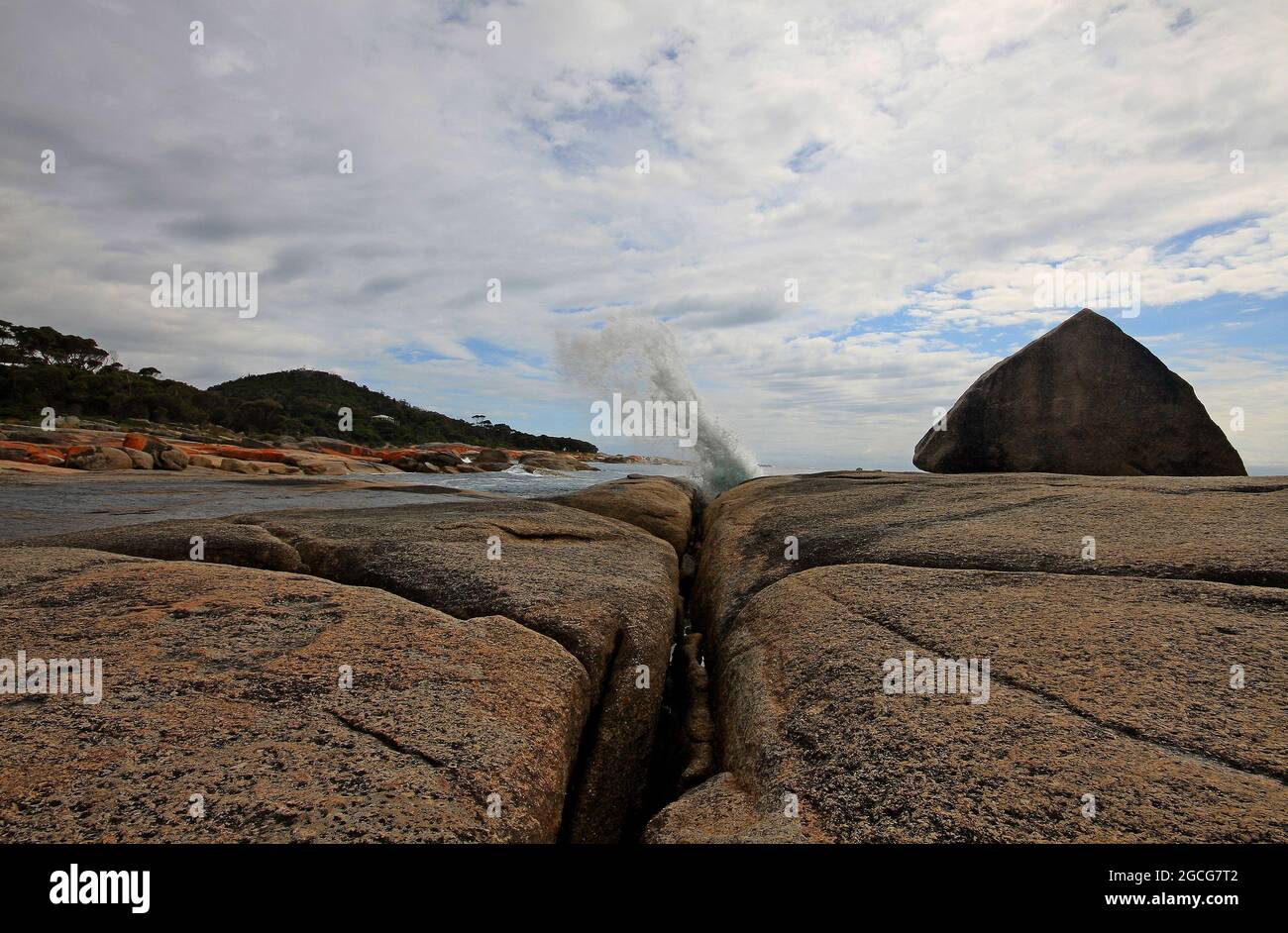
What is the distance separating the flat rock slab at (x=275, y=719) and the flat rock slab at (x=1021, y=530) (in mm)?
2566

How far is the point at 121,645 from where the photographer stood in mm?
3652

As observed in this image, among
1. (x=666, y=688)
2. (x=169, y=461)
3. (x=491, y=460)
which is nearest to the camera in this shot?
(x=666, y=688)

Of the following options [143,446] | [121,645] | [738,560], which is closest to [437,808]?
[121,645]

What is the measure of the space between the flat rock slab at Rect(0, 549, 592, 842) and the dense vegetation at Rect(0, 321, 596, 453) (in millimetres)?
48904

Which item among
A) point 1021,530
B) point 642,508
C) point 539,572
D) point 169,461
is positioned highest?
point 169,461

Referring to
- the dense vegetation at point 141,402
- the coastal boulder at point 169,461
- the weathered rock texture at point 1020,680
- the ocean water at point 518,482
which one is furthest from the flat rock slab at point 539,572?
the dense vegetation at point 141,402

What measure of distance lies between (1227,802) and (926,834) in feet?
3.35

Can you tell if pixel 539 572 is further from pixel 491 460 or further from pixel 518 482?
pixel 491 460

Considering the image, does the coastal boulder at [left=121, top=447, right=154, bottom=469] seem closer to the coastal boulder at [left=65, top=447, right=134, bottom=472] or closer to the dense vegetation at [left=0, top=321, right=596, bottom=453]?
the coastal boulder at [left=65, top=447, right=134, bottom=472]

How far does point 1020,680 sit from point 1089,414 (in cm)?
1285

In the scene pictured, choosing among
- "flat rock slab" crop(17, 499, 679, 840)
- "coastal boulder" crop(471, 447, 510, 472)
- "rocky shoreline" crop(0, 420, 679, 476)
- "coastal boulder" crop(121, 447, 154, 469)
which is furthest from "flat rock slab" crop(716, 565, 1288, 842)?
"coastal boulder" crop(471, 447, 510, 472)

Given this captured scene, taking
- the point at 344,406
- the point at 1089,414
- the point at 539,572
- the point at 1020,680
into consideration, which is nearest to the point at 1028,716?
the point at 1020,680

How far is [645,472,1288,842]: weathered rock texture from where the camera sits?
241 centimetres

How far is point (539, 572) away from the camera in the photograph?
5723 millimetres
